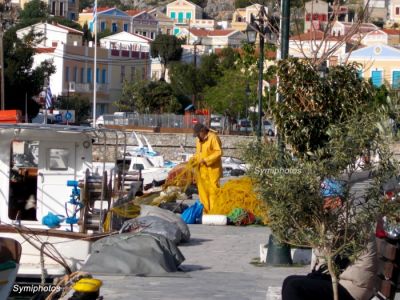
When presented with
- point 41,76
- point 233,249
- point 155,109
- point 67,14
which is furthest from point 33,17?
point 233,249

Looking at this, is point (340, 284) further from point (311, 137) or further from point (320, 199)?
point (311, 137)

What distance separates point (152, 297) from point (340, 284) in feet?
13.0

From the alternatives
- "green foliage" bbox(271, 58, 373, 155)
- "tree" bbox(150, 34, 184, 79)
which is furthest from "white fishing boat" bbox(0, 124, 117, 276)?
"tree" bbox(150, 34, 184, 79)

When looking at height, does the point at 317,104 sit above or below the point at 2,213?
above

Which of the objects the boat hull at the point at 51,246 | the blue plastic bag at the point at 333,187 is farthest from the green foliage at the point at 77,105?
the blue plastic bag at the point at 333,187

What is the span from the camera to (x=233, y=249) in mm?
18250

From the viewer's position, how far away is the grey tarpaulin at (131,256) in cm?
1441

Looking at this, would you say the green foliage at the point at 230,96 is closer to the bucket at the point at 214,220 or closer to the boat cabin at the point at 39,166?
the bucket at the point at 214,220

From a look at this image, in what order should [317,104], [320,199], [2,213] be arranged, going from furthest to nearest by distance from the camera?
[2,213] < [317,104] < [320,199]

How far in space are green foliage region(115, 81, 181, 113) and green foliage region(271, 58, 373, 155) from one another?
75650 millimetres

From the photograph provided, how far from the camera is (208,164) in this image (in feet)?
74.3

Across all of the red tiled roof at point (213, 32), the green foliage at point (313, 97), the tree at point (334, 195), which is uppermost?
the red tiled roof at point (213, 32)

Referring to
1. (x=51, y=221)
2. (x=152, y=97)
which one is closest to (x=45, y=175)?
(x=51, y=221)

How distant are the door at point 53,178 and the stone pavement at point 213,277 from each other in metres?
2.15
